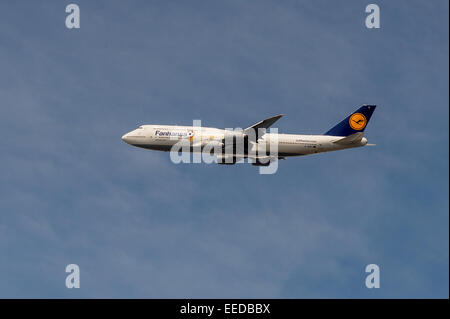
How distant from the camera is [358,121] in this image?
11031 cm

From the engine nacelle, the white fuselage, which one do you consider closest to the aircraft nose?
the white fuselage

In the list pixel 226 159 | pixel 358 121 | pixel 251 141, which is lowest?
pixel 226 159

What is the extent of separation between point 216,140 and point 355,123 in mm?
22900

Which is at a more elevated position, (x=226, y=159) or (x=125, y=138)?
(x=125, y=138)

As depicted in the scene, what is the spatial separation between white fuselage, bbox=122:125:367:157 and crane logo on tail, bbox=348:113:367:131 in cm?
325

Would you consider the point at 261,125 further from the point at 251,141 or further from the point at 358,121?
the point at 358,121

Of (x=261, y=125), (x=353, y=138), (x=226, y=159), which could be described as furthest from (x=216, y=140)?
(x=353, y=138)

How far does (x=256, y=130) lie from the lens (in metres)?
102

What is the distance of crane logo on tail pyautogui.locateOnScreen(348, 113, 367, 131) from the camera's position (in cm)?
11006

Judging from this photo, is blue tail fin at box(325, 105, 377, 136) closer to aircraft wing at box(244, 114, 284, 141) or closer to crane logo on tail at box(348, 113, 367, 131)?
crane logo on tail at box(348, 113, 367, 131)

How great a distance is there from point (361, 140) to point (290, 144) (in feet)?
36.0
